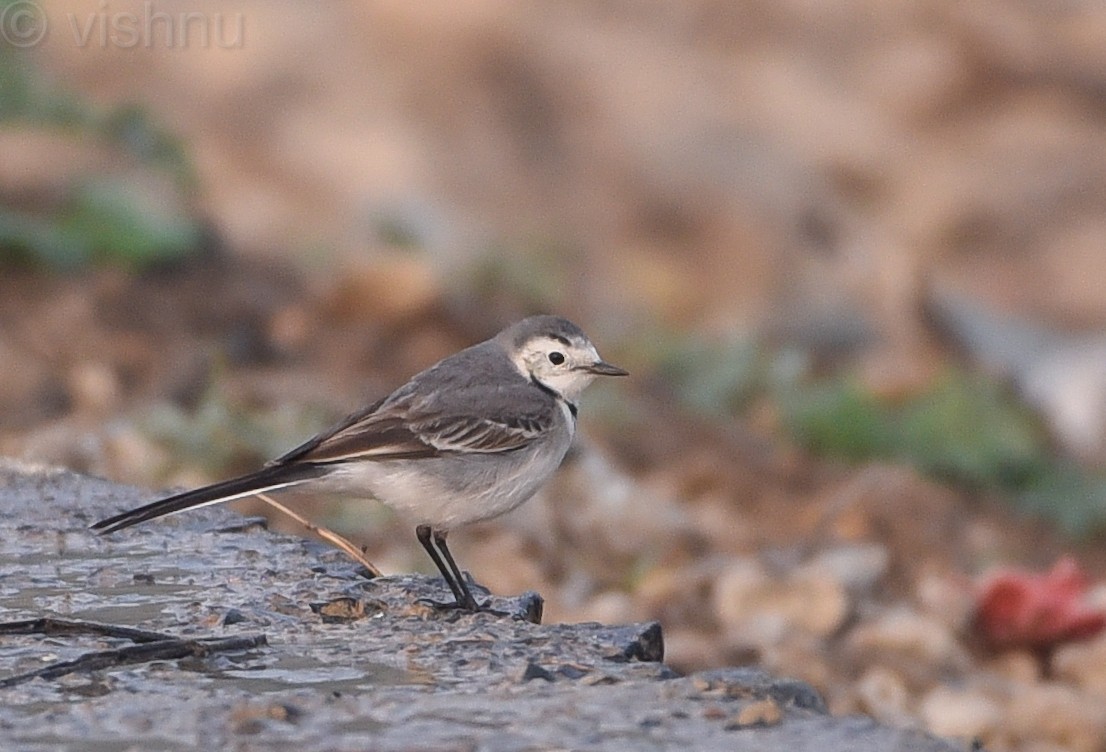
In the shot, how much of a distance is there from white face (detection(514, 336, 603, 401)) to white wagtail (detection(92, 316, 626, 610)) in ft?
0.36

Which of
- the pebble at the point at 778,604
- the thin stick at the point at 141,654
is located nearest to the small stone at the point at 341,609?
the thin stick at the point at 141,654

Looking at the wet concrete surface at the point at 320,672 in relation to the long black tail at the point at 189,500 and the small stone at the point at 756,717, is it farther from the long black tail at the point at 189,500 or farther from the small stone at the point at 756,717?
the long black tail at the point at 189,500

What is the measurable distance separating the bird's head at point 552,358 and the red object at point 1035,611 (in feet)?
6.08

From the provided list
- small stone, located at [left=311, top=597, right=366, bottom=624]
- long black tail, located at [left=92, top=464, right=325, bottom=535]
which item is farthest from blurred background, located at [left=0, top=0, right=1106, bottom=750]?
Answer: small stone, located at [left=311, top=597, right=366, bottom=624]

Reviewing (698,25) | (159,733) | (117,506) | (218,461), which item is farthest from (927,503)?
(698,25)

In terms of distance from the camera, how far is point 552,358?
5387mm

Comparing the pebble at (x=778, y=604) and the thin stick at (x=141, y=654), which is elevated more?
the pebble at (x=778, y=604)

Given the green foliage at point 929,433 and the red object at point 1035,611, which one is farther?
the green foliage at point 929,433

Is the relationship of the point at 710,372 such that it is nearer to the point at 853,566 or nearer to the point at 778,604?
the point at 853,566

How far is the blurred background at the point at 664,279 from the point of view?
6.81 metres

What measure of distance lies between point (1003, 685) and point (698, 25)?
11.8 metres

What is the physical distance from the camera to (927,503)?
827 centimetres

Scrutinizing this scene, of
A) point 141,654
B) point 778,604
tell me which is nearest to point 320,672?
point 141,654

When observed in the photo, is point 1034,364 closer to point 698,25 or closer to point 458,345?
point 458,345
